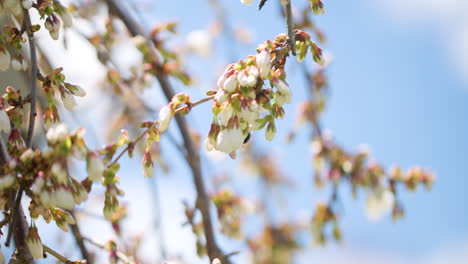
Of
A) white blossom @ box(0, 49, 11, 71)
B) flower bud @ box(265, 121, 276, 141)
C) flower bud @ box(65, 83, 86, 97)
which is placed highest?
white blossom @ box(0, 49, 11, 71)

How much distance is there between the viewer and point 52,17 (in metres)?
1.28

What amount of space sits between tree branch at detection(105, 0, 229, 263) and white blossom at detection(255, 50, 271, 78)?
82 centimetres

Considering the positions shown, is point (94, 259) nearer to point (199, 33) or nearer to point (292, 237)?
point (199, 33)

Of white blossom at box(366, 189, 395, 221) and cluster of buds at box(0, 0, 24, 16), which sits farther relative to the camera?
white blossom at box(366, 189, 395, 221)

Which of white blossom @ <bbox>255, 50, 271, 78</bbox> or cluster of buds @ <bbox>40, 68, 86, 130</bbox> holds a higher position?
cluster of buds @ <bbox>40, 68, 86, 130</bbox>

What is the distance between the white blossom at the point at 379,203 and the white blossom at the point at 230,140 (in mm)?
1790

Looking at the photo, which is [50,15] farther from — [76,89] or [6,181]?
[6,181]

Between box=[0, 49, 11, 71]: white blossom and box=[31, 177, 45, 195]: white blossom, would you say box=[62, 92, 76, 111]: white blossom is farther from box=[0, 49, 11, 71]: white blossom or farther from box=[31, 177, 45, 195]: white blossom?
box=[31, 177, 45, 195]: white blossom

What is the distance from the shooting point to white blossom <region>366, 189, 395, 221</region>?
2.75 m

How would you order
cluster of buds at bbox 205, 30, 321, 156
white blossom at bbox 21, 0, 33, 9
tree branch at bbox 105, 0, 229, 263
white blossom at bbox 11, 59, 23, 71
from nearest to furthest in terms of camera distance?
cluster of buds at bbox 205, 30, 321, 156
white blossom at bbox 21, 0, 33, 9
white blossom at bbox 11, 59, 23, 71
tree branch at bbox 105, 0, 229, 263

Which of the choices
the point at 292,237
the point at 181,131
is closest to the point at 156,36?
the point at 181,131

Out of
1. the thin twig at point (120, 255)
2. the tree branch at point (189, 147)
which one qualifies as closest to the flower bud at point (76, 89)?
the thin twig at point (120, 255)

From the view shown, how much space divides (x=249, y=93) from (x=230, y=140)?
0.11m

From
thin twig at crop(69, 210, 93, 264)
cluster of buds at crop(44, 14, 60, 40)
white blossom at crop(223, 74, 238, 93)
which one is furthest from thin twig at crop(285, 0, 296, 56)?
thin twig at crop(69, 210, 93, 264)
